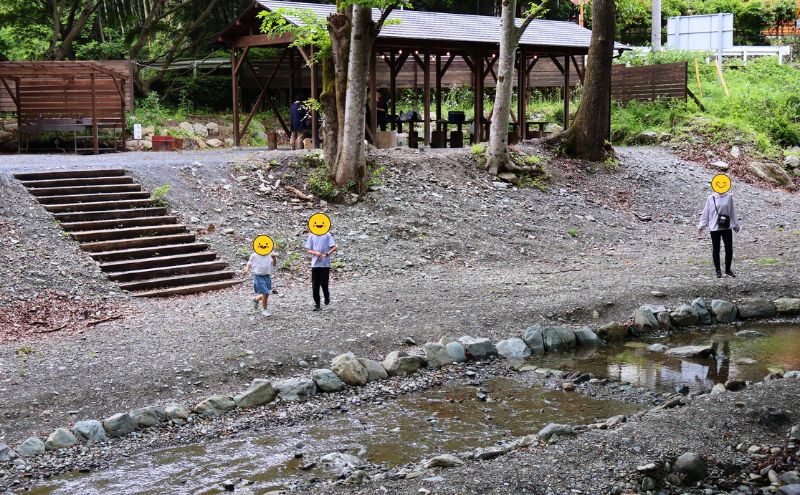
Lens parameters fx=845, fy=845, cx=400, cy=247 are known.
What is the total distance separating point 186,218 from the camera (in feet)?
53.7

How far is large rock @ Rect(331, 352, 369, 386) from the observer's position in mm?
10008

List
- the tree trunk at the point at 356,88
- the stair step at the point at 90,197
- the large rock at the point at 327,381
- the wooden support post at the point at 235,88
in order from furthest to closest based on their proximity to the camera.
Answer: the wooden support post at the point at 235,88 → the tree trunk at the point at 356,88 → the stair step at the point at 90,197 → the large rock at the point at 327,381

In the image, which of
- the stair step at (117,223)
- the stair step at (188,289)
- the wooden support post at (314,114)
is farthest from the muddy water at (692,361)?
the wooden support post at (314,114)

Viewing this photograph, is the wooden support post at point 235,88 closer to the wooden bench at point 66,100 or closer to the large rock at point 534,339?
the wooden bench at point 66,100

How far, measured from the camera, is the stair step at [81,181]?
16.6m

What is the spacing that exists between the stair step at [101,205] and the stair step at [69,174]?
4.87 ft

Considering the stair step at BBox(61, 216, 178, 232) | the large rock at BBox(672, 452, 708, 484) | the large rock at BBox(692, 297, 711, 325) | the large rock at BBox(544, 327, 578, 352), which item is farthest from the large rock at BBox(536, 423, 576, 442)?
the stair step at BBox(61, 216, 178, 232)

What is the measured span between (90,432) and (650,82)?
2831 cm

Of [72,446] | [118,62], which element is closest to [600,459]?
[72,446]

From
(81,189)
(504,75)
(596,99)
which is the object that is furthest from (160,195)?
(596,99)

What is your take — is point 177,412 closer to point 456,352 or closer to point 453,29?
point 456,352

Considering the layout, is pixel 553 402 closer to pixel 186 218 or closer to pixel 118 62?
pixel 186 218

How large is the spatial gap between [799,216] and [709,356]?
12.0 m

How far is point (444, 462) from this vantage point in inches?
291
